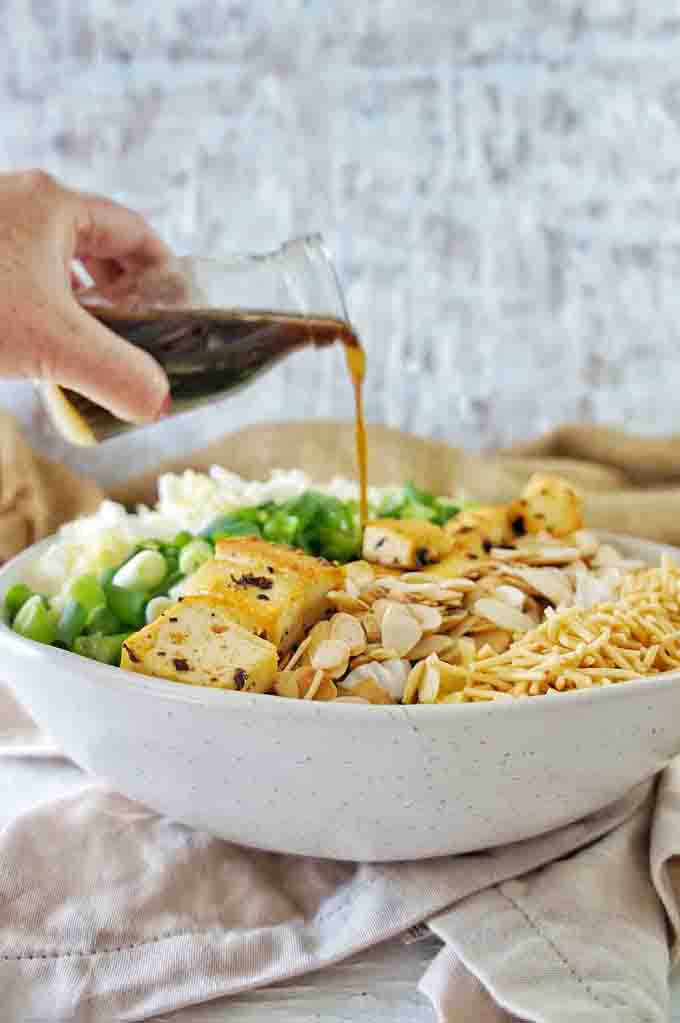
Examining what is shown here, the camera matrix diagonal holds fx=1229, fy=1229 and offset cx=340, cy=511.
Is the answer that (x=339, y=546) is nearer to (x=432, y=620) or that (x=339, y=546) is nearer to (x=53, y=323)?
(x=432, y=620)

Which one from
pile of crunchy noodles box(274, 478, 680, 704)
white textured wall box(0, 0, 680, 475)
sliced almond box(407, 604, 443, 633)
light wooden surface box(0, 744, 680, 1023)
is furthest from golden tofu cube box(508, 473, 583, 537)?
white textured wall box(0, 0, 680, 475)

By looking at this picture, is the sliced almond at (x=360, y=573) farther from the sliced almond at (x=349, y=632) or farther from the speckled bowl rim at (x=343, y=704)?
the speckled bowl rim at (x=343, y=704)

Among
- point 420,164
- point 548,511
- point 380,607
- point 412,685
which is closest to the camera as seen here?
point 412,685

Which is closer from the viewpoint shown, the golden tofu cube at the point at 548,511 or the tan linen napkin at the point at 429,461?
the golden tofu cube at the point at 548,511

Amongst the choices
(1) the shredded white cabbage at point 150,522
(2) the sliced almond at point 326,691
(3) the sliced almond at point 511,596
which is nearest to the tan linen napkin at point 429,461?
(1) the shredded white cabbage at point 150,522

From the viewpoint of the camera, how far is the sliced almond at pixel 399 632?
1.05m

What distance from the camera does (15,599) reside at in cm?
121

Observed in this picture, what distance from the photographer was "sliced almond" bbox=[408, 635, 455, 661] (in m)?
1.06

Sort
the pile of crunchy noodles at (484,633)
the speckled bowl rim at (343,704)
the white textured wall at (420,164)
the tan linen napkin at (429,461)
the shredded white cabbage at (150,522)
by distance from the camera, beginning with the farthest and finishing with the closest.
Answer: the white textured wall at (420,164), the tan linen napkin at (429,461), the shredded white cabbage at (150,522), the pile of crunchy noodles at (484,633), the speckled bowl rim at (343,704)

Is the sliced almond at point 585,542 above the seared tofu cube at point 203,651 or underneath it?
underneath

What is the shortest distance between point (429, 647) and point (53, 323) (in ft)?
1.49

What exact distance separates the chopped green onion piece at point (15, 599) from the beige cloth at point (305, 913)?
184 mm

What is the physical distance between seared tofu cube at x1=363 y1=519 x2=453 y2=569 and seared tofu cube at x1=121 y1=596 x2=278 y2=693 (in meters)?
0.28

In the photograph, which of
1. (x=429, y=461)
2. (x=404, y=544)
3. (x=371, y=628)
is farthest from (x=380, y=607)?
(x=429, y=461)
